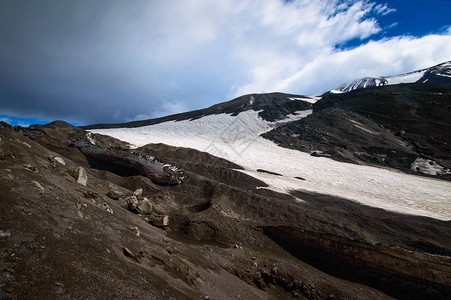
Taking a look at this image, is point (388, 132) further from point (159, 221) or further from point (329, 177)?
point (159, 221)

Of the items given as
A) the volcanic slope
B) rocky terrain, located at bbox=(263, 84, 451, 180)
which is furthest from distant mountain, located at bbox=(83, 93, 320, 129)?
the volcanic slope

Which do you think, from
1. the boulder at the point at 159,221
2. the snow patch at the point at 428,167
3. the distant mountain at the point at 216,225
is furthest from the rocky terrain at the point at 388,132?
the boulder at the point at 159,221

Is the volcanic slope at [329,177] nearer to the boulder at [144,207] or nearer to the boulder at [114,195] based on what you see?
the boulder at [144,207]

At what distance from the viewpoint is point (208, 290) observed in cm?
462

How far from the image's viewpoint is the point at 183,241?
7.56 metres

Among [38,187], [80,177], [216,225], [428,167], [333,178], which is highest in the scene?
[38,187]

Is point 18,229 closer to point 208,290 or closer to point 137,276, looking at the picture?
point 137,276

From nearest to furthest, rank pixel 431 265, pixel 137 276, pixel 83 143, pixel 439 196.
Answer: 1. pixel 137 276
2. pixel 431 265
3. pixel 83 143
4. pixel 439 196

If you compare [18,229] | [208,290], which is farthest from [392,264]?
[18,229]

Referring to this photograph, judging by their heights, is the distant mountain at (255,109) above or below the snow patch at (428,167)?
above

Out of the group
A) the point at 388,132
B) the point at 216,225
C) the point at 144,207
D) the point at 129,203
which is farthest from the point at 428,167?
the point at 129,203

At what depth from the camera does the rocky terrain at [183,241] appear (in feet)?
10.3

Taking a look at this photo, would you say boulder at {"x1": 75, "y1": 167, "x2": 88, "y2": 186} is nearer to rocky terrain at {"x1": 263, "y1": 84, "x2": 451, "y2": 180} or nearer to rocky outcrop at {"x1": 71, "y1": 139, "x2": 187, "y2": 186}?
rocky outcrop at {"x1": 71, "y1": 139, "x2": 187, "y2": 186}

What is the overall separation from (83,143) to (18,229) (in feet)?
49.2
